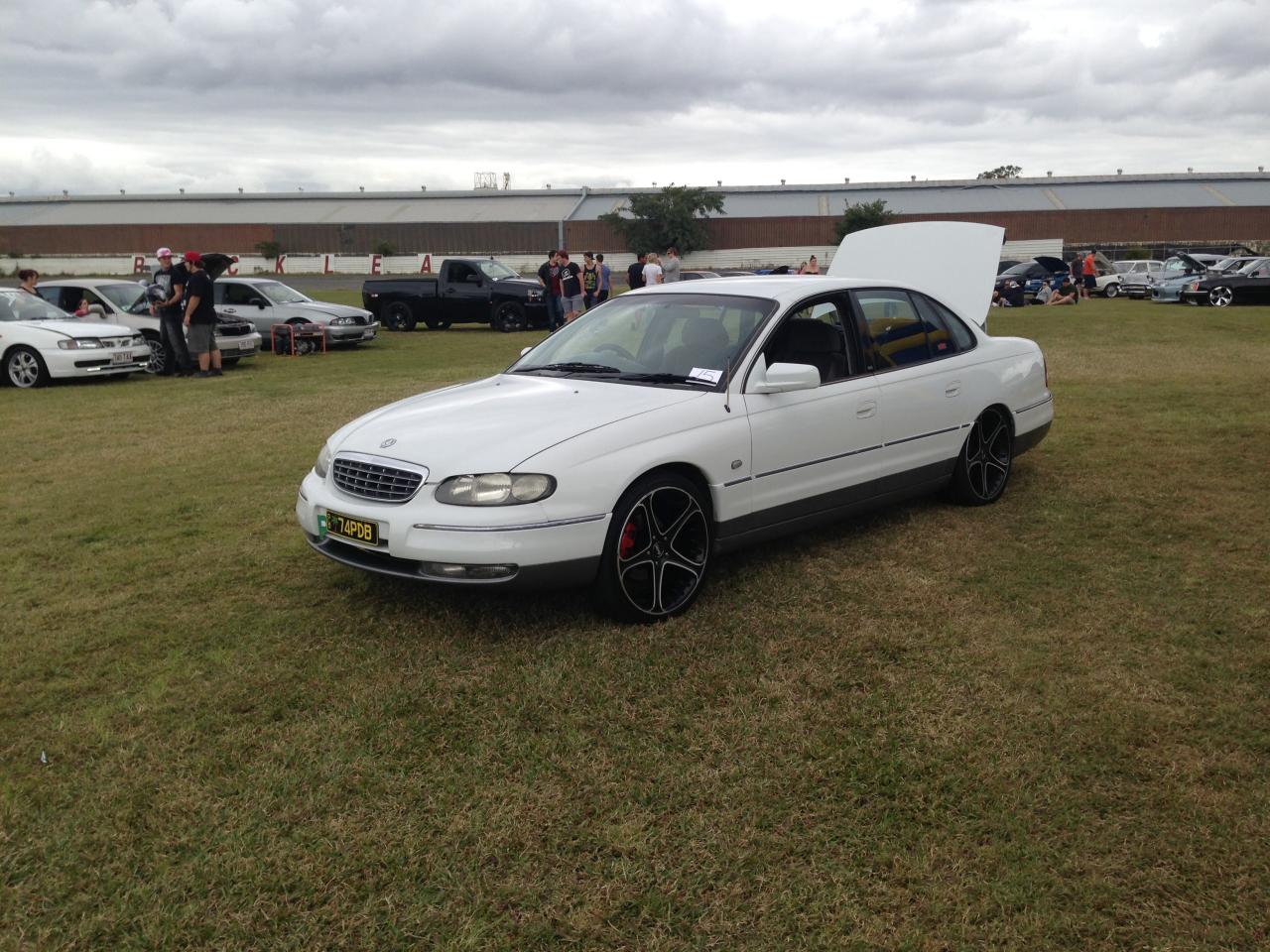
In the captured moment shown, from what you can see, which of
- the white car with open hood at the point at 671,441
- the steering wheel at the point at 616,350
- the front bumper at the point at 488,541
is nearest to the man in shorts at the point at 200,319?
the white car with open hood at the point at 671,441

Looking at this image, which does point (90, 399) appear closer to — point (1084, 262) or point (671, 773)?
point (671, 773)

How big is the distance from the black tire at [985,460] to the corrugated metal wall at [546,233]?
59671 millimetres

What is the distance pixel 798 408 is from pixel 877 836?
2.60 m

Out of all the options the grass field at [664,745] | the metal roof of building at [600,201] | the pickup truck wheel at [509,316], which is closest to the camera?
the grass field at [664,745]

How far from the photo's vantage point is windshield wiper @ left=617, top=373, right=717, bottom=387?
510 cm

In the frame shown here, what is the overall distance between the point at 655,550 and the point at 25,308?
44.2 feet

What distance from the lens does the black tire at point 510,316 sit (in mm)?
23484

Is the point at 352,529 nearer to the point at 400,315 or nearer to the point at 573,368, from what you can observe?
the point at 573,368

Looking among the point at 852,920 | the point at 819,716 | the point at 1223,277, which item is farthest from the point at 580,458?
the point at 1223,277

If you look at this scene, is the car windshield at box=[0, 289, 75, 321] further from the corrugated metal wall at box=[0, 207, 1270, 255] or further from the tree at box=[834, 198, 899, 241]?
the corrugated metal wall at box=[0, 207, 1270, 255]

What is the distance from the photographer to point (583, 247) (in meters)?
67.7

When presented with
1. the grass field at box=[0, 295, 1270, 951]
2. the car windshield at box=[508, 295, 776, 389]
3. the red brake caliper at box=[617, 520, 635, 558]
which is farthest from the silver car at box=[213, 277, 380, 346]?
the red brake caliper at box=[617, 520, 635, 558]

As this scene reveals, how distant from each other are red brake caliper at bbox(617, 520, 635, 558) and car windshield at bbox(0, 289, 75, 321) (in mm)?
13118

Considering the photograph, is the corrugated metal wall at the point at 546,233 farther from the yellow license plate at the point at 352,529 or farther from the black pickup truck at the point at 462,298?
the yellow license plate at the point at 352,529
